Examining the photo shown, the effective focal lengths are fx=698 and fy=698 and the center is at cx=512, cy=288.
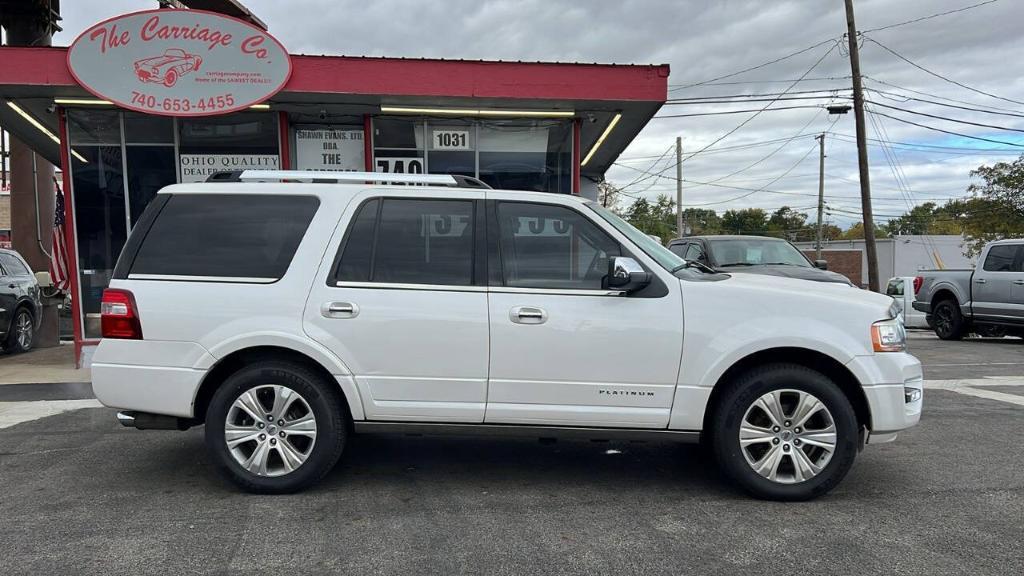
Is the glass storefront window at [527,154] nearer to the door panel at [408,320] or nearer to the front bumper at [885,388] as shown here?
the door panel at [408,320]

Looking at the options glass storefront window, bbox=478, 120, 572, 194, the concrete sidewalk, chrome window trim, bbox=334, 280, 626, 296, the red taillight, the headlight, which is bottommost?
the concrete sidewalk

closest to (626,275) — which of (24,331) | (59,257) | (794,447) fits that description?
(794,447)

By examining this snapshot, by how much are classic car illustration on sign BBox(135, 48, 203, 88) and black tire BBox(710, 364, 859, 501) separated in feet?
28.4

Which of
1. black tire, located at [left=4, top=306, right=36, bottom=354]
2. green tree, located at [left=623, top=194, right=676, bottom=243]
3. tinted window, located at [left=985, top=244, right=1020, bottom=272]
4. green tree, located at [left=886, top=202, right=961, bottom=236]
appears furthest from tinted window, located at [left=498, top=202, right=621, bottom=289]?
green tree, located at [left=886, top=202, right=961, bottom=236]

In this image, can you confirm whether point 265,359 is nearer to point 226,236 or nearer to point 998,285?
point 226,236

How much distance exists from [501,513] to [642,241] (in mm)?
1894

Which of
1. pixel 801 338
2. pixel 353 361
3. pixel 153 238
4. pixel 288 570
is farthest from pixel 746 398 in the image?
pixel 153 238

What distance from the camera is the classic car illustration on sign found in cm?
943

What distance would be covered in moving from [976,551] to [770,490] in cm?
103

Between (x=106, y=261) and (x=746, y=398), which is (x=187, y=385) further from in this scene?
(x=106, y=261)

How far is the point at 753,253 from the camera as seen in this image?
10.4 m

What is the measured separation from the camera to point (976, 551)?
3.51m

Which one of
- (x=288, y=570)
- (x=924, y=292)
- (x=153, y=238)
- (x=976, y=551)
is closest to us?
(x=288, y=570)

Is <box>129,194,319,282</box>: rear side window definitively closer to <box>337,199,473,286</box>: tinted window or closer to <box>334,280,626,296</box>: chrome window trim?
<box>337,199,473,286</box>: tinted window
